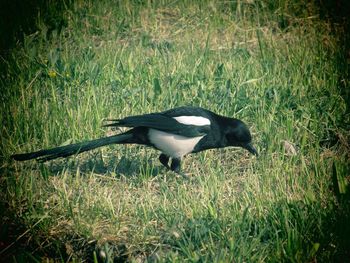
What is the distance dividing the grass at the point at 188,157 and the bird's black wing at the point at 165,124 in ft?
0.91

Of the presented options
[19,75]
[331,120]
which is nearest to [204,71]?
[331,120]

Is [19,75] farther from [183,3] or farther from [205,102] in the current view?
[183,3]

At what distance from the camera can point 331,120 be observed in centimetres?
421

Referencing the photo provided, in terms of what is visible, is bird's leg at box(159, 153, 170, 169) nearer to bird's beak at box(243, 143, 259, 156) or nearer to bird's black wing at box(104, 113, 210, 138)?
bird's black wing at box(104, 113, 210, 138)

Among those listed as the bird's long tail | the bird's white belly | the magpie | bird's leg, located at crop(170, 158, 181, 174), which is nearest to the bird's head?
the magpie

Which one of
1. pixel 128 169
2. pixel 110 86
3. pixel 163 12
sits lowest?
pixel 128 169

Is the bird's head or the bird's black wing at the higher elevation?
the bird's black wing

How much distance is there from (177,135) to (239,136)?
1.41ft

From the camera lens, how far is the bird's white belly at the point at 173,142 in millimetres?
3727

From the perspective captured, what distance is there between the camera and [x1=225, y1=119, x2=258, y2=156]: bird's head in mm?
3840

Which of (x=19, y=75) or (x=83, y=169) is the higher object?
(x=19, y=75)

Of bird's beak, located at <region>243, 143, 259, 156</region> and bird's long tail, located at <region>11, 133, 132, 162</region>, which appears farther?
bird's beak, located at <region>243, 143, 259, 156</region>

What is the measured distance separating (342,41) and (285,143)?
2.19m

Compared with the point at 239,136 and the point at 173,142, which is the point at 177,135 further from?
the point at 239,136
